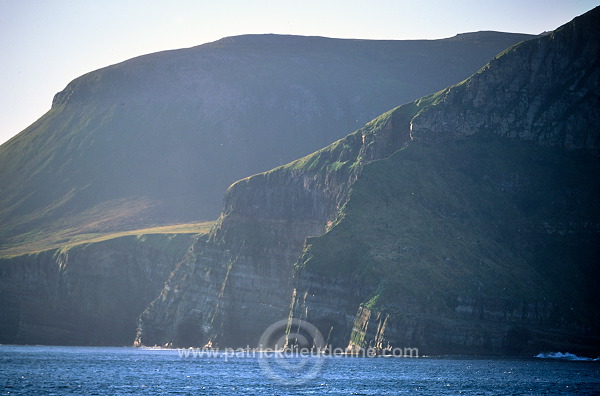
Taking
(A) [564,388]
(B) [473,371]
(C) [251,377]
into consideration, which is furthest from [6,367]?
(A) [564,388]

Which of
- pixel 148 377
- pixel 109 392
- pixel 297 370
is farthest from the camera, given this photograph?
pixel 297 370

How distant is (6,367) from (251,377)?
5164 centimetres

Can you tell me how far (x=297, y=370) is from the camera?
192875 mm

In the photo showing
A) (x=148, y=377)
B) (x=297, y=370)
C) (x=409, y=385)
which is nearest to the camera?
(x=409, y=385)

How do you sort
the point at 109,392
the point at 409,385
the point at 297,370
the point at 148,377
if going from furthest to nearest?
the point at 297,370 < the point at 148,377 < the point at 409,385 < the point at 109,392

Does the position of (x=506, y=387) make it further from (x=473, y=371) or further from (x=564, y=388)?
(x=473, y=371)

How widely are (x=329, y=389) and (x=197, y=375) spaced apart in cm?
3509

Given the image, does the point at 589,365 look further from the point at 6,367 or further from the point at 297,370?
the point at 6,367

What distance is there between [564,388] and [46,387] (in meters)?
76.9

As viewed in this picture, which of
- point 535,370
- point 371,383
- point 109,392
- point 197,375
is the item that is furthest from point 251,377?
point 535,370

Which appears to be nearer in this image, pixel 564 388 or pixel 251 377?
pixel 564 388

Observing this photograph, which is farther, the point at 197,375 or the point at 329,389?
the point at 197,375

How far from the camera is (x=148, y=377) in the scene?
17238 cm

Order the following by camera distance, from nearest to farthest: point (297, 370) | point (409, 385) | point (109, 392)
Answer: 1. point (109, 392)
2. point (409, 385)
3. point (297, 370)
